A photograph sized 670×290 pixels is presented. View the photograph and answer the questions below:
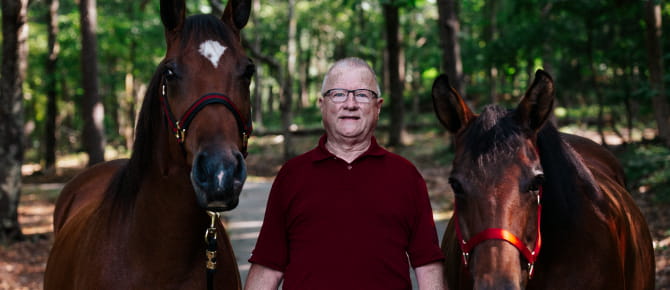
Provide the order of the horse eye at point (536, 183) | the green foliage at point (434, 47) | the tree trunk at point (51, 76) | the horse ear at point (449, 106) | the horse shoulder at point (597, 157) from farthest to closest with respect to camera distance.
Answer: the tree trunk at point (51, 76)
the green foliage at point (434, 47)
the horse shoulder at point (597, 157)
the horse ear at point (449, 106)
the horse eye at point (536, 183)

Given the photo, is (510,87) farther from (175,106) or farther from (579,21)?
(175,106)

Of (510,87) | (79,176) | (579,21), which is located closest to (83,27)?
(79,176)

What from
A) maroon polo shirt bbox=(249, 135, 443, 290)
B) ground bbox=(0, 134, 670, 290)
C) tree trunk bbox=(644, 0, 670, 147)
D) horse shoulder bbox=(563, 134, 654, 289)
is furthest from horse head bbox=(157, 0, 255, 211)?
tree trunk bbox=(644, 0, 670, 147)

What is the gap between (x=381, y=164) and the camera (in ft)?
8.60

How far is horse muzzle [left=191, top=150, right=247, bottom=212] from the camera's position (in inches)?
93.7

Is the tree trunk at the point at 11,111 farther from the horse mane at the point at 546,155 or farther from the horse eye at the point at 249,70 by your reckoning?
the horse mane at the point at 546,155

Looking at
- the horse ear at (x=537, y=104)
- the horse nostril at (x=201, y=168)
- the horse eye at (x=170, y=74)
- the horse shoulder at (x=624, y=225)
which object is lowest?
the horse shoulder at (x=624, y=225)

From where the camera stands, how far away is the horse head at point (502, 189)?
238 centimetres

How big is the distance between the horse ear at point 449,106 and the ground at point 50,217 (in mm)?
4535

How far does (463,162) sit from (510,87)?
25.1 m

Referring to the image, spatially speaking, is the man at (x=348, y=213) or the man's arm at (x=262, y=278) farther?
the man's arm at (x=262, y=278)

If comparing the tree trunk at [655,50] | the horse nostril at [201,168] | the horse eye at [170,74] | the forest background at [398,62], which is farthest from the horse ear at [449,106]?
the tree trunk at [655,50]

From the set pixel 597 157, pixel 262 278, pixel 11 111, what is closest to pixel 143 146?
pixel 262 278

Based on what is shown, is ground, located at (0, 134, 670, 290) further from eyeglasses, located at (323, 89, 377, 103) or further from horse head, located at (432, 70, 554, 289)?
eyeglasses, located at (323, 89, 377, 103)
